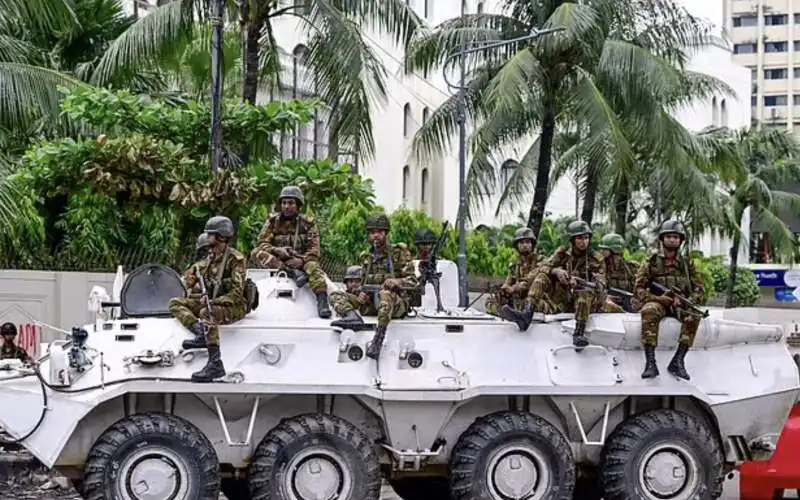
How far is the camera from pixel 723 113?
60031mm

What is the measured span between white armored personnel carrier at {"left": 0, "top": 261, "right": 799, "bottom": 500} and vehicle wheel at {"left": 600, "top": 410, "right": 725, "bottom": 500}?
0.01 metres

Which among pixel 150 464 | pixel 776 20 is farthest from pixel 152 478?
pixel 776 20

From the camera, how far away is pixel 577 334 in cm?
1285

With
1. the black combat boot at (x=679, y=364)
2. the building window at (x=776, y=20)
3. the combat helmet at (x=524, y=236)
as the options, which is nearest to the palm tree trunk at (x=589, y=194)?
the combat helmet at (x=524, y=236)

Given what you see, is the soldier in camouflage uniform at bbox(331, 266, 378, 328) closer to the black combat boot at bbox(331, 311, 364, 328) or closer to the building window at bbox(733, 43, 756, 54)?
the black combat boot at bbox(331, 311, 364, 328)

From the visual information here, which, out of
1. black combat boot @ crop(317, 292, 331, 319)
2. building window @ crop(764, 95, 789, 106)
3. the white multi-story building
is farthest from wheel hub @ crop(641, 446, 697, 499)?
building window @ crop(764, 95, 789, 106)

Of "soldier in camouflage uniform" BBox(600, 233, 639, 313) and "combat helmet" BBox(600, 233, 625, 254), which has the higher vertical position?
"combat helmet" BBox(600, 233, 625, 254)

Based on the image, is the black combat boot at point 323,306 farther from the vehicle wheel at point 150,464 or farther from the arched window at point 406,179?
the arched window at point 406,179

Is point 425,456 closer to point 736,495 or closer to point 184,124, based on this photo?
point 736,495

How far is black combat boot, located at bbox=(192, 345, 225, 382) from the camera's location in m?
11.8

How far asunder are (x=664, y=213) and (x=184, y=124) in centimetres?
2278

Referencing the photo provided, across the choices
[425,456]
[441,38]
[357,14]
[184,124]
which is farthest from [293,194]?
[441,38]

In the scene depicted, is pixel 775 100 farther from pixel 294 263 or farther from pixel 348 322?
pixel 348 322

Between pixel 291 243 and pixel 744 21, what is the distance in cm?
8797
